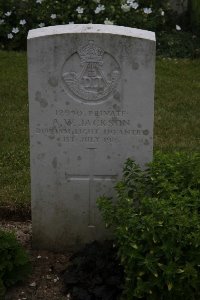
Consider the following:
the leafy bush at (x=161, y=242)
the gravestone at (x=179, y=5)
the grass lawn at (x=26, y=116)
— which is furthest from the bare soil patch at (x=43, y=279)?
the gravestone at (x=179, y=5)

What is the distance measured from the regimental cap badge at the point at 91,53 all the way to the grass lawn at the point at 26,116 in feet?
4.99

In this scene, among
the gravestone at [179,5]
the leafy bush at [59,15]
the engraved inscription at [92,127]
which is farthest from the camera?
the gravestone at [179,5]

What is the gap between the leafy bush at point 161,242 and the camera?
365 cm

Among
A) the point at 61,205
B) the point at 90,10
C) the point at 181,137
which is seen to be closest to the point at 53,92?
the point at 61,205

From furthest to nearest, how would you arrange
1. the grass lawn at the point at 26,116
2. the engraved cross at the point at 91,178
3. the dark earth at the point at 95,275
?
the grass lawn at the point at 26,116 → the engraved cross at the point at 91,178 → the dark earth at the point at 95,275

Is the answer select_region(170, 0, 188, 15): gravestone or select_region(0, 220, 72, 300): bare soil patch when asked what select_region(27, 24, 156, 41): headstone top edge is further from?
select_region(170, 0, 188, 15): gravestone

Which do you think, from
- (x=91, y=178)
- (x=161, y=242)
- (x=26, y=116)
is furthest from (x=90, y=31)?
(x=26, y=116)

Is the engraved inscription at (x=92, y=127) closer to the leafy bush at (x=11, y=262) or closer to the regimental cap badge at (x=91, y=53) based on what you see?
the regimental cap badge at (x=91, y=53)

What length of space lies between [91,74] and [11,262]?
4.02ft

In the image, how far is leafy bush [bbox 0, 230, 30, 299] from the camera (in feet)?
13.4

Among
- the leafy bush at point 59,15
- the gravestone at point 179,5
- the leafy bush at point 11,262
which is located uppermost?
the gravestone at point 179,5

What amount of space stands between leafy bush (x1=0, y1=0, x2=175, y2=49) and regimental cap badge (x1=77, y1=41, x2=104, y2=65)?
538 centimetres

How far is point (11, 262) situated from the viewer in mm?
4109

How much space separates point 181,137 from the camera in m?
6.86
